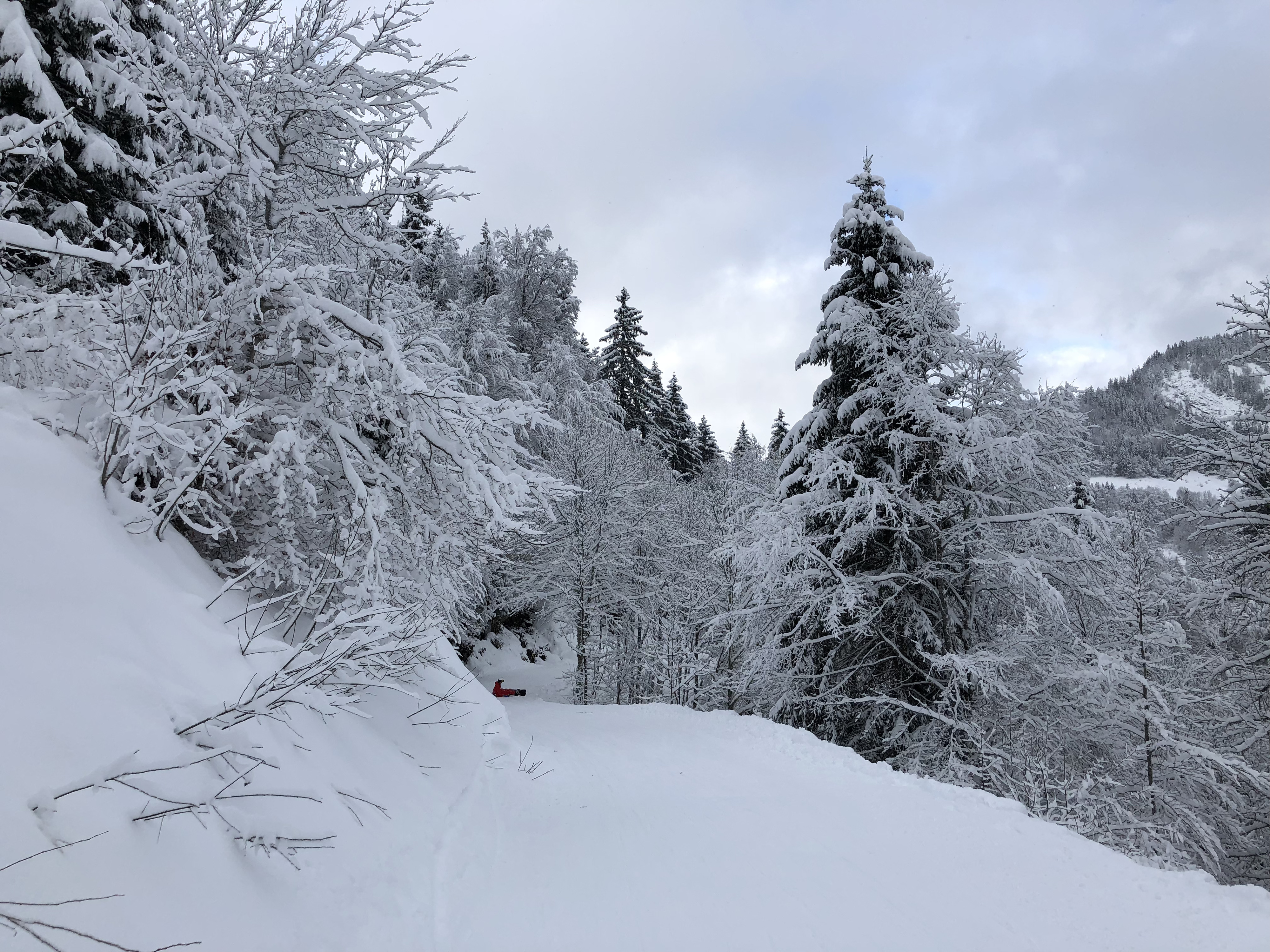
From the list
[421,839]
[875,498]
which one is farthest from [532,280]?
[421,839]

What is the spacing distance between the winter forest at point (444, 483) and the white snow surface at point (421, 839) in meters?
0.12

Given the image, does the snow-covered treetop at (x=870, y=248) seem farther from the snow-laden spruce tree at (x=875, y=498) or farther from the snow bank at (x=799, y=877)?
the snow bank at (x=799, y=877)

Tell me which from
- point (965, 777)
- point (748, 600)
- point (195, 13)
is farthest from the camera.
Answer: point (748, 600)

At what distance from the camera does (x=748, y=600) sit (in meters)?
13.5

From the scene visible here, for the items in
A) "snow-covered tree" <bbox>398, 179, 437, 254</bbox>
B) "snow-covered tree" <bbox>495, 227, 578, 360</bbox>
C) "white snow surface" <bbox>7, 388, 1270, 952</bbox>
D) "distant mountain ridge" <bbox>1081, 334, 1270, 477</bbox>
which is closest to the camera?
"white snow surface" <bbox>7, 388, 1270, 952</bbox>

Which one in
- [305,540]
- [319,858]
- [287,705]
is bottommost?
[319,858]

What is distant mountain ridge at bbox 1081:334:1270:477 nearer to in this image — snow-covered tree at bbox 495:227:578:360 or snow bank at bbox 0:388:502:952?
snow bank at bbox 0:388:502:952

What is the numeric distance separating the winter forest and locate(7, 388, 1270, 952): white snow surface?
12 centimetres

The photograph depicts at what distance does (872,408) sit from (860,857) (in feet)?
29.1

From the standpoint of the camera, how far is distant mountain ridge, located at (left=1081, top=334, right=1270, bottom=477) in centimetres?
1139

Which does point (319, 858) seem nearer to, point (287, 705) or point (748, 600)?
point (287, 705)

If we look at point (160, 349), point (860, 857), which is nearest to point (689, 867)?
point (860, 857)

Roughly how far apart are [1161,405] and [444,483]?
209m

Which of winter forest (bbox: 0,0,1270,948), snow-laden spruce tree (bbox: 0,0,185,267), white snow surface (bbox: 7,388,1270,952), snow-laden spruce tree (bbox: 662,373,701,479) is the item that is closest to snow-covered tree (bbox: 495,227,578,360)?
winter forest (bbox: 0,0,1270,948)
